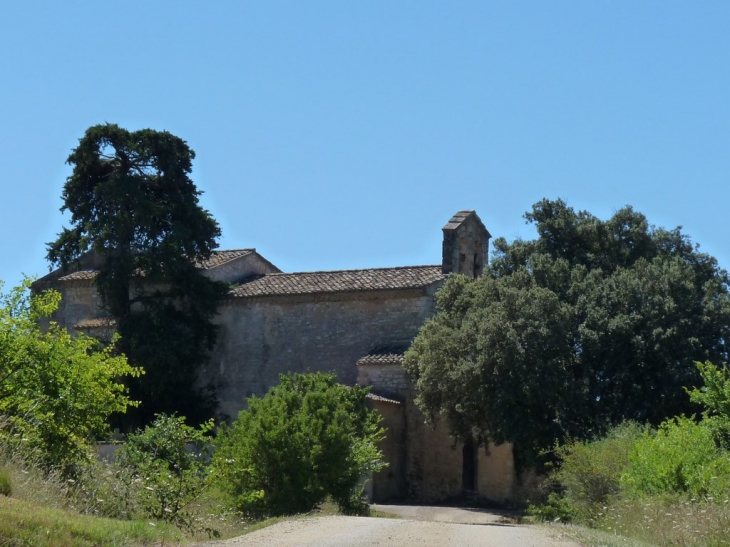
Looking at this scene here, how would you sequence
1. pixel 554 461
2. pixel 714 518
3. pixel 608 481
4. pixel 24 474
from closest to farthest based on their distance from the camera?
pixel 24 474 → pixel 714 518 → pixel 608 481 → pixel 554 461

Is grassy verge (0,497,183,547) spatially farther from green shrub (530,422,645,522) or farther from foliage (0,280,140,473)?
green shrub (530,422,645,522)

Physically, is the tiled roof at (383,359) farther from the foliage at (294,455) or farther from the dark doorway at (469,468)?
the foliage at (294,455)

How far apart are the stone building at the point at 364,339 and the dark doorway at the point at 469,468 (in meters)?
0.03

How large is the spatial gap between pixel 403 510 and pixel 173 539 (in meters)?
16.0

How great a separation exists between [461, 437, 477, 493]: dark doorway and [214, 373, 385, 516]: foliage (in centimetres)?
1125

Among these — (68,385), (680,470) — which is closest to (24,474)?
(68,385)

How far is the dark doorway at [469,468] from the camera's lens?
108 feet

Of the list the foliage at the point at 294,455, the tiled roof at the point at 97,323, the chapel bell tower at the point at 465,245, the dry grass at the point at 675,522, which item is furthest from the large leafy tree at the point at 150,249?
the dry grass at the point at 675,522

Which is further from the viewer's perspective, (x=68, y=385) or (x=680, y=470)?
(x=680, y=470)

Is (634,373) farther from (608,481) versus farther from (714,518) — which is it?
(714,518)

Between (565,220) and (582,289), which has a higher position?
(565,220)

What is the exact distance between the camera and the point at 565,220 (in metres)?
31.6

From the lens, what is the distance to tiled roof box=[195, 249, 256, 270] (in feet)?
126

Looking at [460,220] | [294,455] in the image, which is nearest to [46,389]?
[294,455]
